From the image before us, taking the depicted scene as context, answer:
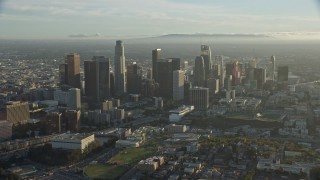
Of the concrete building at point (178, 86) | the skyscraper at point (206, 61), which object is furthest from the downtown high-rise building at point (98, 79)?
the skyscraper at point (206, 61)

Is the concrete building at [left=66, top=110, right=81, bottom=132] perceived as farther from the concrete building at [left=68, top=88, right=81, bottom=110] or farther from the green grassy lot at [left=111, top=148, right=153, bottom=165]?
the green grassy lot at [left=111, top=148, right=153, bottom=165]

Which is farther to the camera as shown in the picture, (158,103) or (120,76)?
(120,76)

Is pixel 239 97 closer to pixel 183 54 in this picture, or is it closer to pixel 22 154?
pixel 22 154

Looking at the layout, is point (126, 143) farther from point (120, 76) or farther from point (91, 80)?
point (120, 76)

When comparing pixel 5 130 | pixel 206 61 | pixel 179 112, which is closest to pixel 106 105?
pixel 179 112

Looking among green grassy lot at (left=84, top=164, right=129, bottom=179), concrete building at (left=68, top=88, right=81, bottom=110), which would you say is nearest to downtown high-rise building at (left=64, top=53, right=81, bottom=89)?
concrete building at (left=68, top=88, right=81, bottom=110)

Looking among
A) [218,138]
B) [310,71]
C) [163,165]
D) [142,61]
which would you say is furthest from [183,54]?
[163,165]
